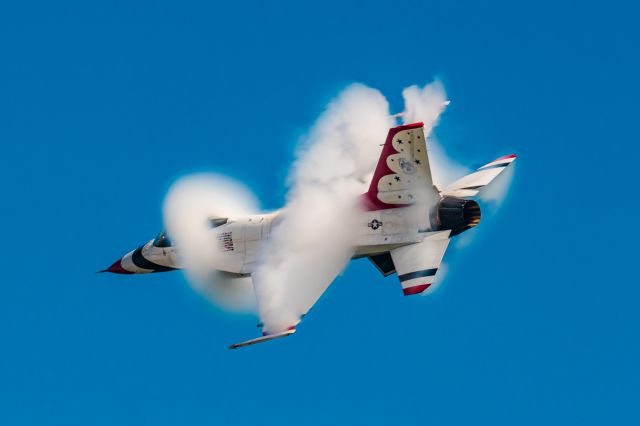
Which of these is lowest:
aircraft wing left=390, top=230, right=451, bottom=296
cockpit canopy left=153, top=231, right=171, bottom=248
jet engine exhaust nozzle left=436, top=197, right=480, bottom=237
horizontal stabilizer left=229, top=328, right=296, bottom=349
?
horizontal stabilizer left=229, top=328, right=296, bottom=349

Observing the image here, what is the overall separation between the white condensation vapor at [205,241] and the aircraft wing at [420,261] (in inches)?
207

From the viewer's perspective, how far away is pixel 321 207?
32.8 m

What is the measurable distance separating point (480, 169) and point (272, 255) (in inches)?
252

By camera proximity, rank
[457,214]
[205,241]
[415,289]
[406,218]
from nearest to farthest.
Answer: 1. [415,289]
2. [457,214]
3. [406,218]
4. [205,241]

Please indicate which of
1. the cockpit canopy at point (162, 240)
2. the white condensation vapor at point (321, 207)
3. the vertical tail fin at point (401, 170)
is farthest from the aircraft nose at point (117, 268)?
the vertical tail fin at point (401, 170)

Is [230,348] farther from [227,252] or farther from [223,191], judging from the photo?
[223,191]

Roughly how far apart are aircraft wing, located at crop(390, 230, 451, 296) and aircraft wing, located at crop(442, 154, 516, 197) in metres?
2.60

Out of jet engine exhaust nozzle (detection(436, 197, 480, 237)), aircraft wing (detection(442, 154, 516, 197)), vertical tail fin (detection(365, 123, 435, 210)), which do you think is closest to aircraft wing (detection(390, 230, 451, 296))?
jet engine exhaust nozzle (detection(436, 197, 480, 237))

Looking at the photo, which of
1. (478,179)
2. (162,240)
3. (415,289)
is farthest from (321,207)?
(162,240)

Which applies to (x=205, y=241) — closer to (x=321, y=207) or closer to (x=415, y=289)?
(x=321, y=207)

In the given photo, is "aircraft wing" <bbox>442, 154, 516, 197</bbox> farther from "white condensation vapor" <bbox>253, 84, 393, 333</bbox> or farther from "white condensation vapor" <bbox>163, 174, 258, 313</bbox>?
"white condensation vapor" <bbox>163, 174, 258, 313</bbox>

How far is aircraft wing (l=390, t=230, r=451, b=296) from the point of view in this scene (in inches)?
1205

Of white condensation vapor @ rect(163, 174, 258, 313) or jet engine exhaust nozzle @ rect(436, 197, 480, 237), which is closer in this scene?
jet engine exhaust nozzle @ rect(436, 197, 480, 237)

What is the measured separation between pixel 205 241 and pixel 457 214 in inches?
281
